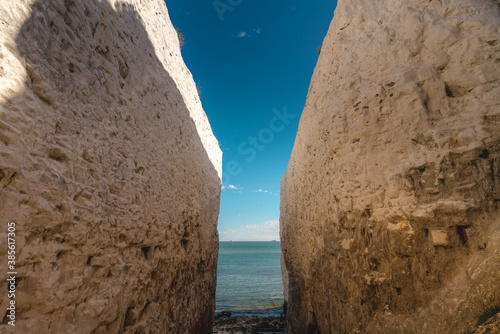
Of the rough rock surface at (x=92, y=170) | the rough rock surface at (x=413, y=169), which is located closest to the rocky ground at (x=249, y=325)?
the rough rock surface at (x=92, y=170)

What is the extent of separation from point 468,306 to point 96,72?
4719 mm

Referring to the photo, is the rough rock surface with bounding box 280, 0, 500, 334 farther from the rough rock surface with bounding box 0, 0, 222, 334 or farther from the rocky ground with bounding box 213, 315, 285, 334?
the rocky ground with bounding box 213, 315, 285, 334

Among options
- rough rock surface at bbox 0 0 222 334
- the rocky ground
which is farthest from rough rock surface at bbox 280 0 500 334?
the rocky ground

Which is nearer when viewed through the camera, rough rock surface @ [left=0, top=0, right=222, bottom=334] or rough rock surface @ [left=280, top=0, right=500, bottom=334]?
rough rock surface @ [left=0, top=0, right=222, bottom=334]

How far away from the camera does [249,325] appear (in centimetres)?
1024

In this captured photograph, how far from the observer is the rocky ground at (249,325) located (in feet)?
30.5

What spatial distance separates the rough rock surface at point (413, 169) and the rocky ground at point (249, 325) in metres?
6.36

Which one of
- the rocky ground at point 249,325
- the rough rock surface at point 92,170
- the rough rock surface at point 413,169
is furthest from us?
the rocky ground at point 249,325

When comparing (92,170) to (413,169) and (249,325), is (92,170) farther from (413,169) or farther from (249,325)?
(249,325)

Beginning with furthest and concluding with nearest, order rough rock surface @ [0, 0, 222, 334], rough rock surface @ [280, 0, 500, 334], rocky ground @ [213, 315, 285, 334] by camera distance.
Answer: rocky ground @ [213, 315, 285, 334], rough rock surface @ [280, 0, 500, 334], rough rock surface @ [0, 0, 222, 334]

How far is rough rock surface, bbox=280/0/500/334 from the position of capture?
2.40 meters

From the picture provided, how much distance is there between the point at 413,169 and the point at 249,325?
10.4m

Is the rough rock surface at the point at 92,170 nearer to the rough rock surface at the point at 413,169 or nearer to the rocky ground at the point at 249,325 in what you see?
the rough rock surface at the point at 413,169

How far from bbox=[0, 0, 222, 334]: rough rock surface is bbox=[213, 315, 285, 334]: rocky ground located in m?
5.21
